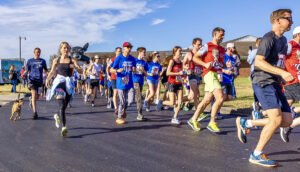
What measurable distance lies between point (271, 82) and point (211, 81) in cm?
211

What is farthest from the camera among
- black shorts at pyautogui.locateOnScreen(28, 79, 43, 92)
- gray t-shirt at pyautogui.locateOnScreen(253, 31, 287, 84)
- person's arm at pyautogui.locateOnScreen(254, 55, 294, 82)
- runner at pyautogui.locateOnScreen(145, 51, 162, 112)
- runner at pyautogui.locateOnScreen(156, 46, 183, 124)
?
runner at pyautogui.locateOnScreen(145, 51, 162, 112)

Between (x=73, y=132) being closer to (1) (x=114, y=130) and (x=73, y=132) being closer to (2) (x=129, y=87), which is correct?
(1) (x=114, y=130)

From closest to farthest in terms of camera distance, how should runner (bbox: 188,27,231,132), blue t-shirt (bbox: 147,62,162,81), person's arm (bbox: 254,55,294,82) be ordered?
person's arm (bbox: 254,55,294,82)
runner (bbox: 188,27,231,132)
blue t-shirt (bbox: 147,62,162,81)

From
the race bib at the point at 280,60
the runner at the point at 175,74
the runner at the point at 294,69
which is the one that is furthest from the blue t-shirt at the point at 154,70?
the race bib at the point at 280,60

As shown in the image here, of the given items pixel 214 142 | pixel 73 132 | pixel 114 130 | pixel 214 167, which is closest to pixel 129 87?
pixel 114 130

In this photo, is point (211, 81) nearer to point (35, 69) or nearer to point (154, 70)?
point (154, 70)

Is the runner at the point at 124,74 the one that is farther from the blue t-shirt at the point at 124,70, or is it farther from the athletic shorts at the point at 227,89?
the athletic shorts at the point at 227,89

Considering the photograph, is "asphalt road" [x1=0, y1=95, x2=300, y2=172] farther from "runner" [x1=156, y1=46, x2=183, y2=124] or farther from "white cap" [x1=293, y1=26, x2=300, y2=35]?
"white cap" [x1=293, y1=26, x2=300, y2=35]

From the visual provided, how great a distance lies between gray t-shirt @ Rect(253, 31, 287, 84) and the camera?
3889 mm

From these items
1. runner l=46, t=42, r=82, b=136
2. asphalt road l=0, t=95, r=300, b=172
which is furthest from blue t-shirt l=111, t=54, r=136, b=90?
runner l=46, t=42, r=82, b=136

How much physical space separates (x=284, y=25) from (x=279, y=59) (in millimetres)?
461

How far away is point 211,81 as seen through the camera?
6.10 m

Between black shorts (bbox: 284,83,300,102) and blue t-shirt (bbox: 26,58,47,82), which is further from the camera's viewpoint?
blue t-shirt (bbox: 26,58,47,82)

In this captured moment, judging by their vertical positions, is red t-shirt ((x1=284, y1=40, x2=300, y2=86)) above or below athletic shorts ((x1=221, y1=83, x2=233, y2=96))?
above
